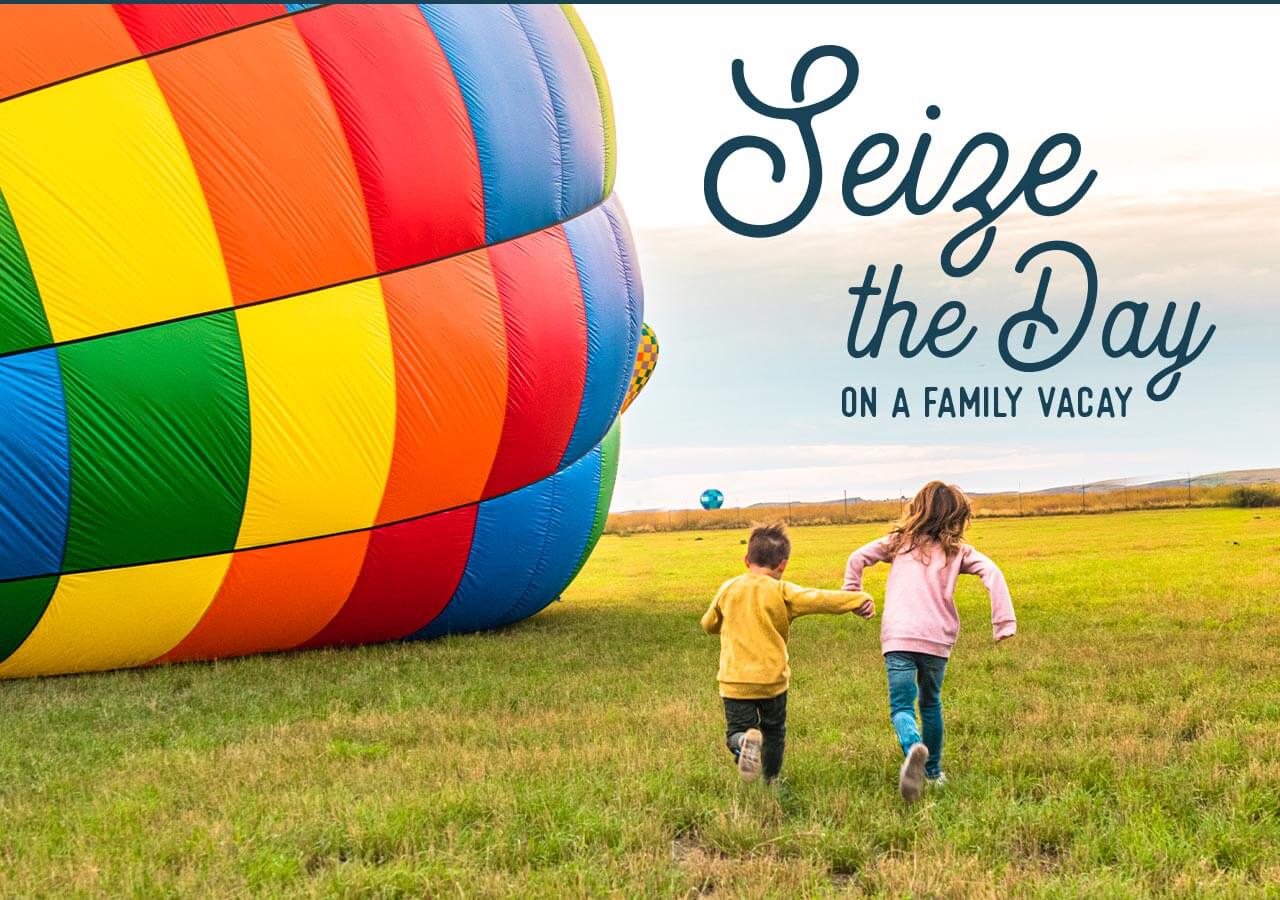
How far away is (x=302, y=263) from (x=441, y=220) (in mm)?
1121

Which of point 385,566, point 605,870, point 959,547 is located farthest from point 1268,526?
point 605,870

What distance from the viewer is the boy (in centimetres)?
541

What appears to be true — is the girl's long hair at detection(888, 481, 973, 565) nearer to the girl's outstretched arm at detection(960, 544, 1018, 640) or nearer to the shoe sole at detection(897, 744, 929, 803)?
the girl's outstretched arm at detection(960, 544, 1018, 640)

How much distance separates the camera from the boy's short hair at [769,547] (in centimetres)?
560

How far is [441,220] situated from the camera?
32.0 ft

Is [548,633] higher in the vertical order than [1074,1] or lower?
lower

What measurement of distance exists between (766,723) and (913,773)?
0.65m

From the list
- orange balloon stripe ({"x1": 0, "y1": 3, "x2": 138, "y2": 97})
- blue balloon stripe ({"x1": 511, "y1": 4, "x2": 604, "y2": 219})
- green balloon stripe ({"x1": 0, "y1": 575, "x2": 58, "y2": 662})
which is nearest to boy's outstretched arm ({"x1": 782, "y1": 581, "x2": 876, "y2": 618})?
green balloon stripe ({"x1": 0, "y1": 575, "x2": 58, "y2": 662})

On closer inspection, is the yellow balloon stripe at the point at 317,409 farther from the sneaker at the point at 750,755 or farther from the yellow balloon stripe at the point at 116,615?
the sneaker at the point at 750,755

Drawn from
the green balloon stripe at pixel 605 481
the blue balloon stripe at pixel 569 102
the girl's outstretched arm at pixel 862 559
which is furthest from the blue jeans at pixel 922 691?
the green balloon stripe at pixel 605 481

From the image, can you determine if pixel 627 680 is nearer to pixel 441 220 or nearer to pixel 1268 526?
pixel 441 220

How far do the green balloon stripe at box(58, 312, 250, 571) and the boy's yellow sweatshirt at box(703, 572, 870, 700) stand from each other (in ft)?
15.7

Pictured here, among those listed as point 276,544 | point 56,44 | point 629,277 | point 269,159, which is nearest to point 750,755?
point 276,544

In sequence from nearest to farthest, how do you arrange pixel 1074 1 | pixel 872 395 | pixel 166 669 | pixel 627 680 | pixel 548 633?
pixel 1074 1 < pixel 627 680 < pixel 166 669 < pixel 548 633 < pixel 872 395
